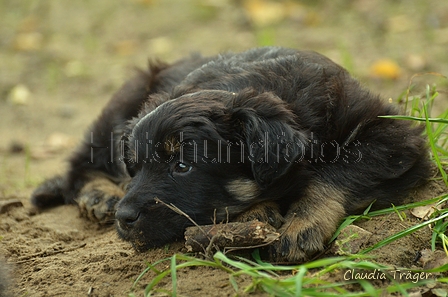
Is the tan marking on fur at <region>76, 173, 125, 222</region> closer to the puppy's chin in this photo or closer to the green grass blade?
the puppy's chin

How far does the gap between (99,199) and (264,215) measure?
176 cm

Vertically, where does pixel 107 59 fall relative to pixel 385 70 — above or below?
above

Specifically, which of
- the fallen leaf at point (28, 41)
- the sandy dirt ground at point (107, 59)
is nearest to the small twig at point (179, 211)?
the sandy dirt ground at point (107, 59)

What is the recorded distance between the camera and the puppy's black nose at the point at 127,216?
341cm

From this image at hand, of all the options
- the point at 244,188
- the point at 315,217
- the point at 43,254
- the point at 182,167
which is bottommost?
the point at 43,254

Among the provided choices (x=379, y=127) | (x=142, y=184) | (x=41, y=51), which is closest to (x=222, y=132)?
(x=142, y=184)

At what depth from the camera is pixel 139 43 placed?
33.1 feet

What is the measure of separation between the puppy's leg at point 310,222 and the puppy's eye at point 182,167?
663 mm

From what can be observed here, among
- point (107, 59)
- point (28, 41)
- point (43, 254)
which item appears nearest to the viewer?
point (43, 254)

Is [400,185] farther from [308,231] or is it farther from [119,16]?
Answer: [119,16]

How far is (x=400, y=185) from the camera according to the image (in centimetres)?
379

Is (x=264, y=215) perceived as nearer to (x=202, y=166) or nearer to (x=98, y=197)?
(x=202, y=166)

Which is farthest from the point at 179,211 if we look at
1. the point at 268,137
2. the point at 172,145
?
the point at 268,137

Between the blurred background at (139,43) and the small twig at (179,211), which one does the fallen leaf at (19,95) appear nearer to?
the blurred background at (139,43)
